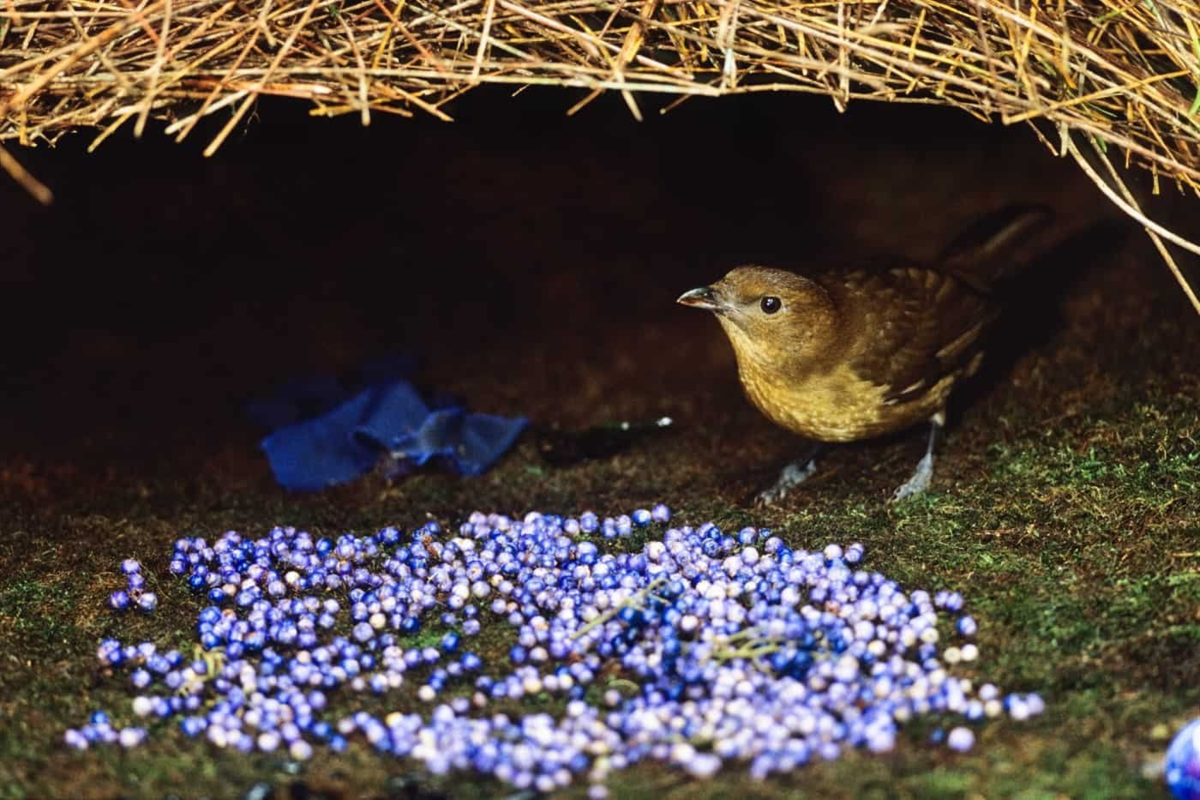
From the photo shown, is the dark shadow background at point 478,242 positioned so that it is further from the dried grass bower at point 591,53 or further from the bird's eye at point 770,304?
the dried grass bower at point 591,53

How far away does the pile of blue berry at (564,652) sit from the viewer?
227 cm

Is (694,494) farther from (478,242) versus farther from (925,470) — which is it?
(478,242)

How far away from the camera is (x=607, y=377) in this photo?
14.4 feet

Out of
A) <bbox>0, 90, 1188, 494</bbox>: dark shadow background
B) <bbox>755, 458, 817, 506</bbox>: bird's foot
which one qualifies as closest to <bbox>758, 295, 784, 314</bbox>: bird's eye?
<bbox>755, 458, 817, 506</bbox>: bird's foot

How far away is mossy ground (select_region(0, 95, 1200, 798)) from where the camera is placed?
7.38 feet

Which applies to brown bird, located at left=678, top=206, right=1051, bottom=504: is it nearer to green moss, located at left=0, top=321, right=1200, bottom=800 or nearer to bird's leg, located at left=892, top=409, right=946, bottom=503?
bird's leg, located at left=892, top=409, right=946, bottom=503

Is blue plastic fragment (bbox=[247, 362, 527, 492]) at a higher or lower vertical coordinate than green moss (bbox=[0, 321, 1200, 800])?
lower

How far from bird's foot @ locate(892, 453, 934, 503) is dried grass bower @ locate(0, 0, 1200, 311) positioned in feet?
2.80

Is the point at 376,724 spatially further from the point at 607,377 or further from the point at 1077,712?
the point at 607,377

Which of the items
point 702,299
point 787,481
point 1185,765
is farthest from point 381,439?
point 1185,765

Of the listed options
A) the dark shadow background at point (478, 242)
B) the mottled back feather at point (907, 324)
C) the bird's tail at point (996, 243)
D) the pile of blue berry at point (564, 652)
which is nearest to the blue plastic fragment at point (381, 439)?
the dark shadow background at point (478, 242)

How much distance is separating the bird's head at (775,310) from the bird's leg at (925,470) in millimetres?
384

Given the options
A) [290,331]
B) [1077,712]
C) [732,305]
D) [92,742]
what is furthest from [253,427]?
[1077,712]

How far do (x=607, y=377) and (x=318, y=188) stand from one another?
61.9 inches
